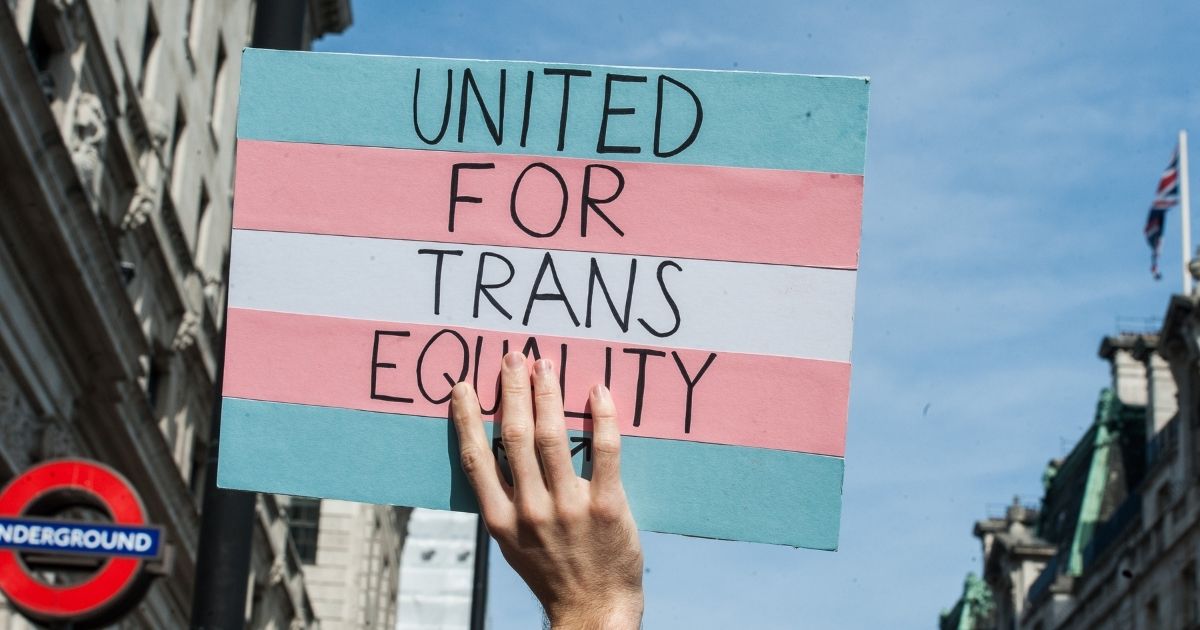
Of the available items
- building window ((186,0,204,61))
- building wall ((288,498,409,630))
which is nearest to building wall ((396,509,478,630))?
building wall ((288,498,409,630))

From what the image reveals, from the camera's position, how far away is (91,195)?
23.1 metres

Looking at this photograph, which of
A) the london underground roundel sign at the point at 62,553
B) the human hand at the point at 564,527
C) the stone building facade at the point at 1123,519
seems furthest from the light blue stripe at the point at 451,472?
the stone building facade at the point at 1123,519

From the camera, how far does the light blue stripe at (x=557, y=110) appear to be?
13.4ft

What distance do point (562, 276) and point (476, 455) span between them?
1.75ft

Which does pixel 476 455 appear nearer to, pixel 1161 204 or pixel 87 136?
pixel 87 136

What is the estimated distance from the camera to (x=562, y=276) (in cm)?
402

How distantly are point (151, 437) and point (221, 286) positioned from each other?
7.14 metres

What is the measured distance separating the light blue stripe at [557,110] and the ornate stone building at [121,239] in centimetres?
727

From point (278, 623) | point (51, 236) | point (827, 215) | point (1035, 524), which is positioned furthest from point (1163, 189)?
point (827, 215)

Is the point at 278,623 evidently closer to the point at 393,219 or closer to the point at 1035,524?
the point at 1035,524

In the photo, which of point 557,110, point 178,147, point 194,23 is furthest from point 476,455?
point 194,23

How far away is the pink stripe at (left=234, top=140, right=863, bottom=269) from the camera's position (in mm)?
4027

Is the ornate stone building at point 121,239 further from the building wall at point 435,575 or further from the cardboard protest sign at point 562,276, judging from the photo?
the building wall at point 435,575

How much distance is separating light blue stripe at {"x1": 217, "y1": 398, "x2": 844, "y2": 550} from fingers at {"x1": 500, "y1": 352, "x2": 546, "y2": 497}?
17cm
